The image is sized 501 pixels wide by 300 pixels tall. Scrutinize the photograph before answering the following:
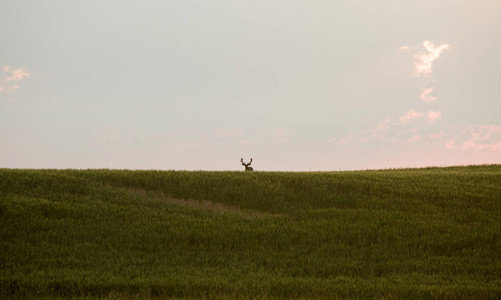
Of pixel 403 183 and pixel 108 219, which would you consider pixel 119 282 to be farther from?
pixel 403 183

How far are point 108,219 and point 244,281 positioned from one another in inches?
380

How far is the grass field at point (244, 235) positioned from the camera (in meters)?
14.3

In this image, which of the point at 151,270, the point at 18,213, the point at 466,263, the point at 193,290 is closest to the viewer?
the point at 193,290

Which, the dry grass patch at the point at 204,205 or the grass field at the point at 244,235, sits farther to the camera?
the dry grass patch at the point at 204,205

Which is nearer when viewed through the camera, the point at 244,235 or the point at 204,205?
the point at 244,235

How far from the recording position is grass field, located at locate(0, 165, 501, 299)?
46.9 feet

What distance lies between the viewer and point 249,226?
2184cm

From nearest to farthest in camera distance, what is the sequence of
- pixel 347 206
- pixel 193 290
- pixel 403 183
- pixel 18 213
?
pixel 193 290 < pixel 18 213 < pixel 347 206 < pixel 403 183

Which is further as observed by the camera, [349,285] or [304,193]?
[304,193]

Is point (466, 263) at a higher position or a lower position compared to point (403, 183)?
lower

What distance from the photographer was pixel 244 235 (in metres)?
20.5

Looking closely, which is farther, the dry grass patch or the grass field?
the dry grass patch

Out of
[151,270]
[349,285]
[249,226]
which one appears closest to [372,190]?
[249,226]

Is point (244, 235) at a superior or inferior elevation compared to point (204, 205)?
inferior
